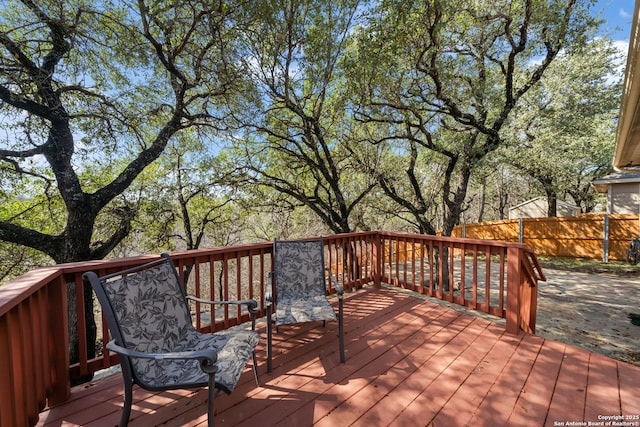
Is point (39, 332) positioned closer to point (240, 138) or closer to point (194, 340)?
point (194, 340)

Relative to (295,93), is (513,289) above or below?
below

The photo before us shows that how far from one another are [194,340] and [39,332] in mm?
911

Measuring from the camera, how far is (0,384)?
4.15ft

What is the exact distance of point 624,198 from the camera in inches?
374

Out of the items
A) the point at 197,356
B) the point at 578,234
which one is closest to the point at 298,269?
the point at 197,356

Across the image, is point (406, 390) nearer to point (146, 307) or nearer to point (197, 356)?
point (197, 356)

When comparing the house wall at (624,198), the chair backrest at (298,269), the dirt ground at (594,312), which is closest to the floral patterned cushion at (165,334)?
the chair backrest at (298,269)

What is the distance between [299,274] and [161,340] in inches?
62.8

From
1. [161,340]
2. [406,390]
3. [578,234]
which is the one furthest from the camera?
[578,234]

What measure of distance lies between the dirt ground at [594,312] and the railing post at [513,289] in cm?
121

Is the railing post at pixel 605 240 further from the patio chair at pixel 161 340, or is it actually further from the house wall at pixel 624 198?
the patio chair at pixel 161 340

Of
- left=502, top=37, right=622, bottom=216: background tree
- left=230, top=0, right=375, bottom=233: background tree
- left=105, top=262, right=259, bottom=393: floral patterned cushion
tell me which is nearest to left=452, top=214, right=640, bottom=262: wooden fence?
left=502, top=37, right=622, bottom=216: background tree

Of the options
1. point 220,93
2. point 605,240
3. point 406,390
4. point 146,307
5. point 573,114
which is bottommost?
point 406,390

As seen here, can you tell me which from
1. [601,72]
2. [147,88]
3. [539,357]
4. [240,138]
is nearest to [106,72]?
[147,88]
